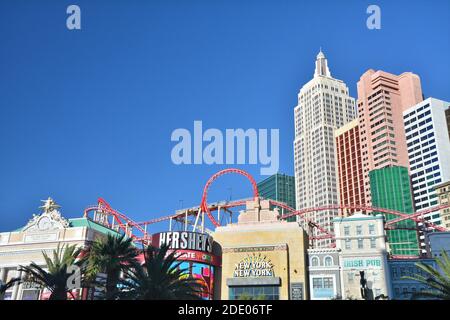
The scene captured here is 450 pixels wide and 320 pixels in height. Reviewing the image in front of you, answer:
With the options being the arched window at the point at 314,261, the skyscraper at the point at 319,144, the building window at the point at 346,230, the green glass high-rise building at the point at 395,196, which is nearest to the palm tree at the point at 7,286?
the arched window at the point at 314,261

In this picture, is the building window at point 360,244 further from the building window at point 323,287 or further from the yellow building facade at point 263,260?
the yellow building facade at point 263,260

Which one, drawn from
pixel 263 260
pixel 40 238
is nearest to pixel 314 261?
pixel 263 260

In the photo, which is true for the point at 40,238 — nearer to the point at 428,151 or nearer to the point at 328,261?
the point at 328,261

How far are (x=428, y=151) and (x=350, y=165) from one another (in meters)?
30.1

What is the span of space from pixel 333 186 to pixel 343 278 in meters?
112

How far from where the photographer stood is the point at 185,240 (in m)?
71.9

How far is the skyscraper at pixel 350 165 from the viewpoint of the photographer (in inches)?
6663

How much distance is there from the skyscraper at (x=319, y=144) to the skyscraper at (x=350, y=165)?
327 centimetres

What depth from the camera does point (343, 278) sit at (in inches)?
2699

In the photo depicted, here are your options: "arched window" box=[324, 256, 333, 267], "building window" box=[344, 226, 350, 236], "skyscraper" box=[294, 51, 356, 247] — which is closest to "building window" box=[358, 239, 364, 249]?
"building window" box=[344, 226, 350, 236]

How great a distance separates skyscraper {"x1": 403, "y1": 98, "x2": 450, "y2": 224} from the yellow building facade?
290 feet
